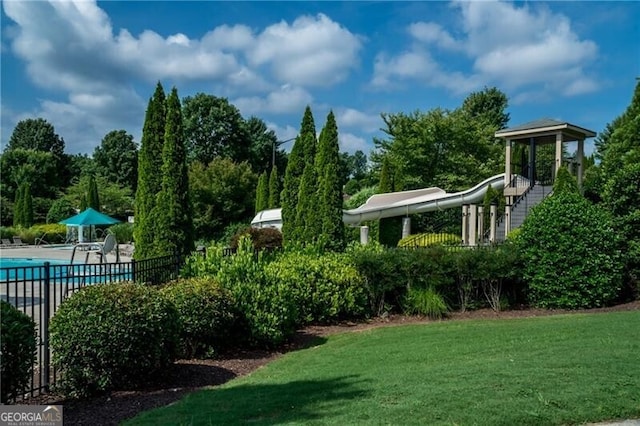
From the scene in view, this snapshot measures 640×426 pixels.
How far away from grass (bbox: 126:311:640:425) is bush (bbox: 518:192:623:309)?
11.0ft

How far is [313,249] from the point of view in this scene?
11.9 m

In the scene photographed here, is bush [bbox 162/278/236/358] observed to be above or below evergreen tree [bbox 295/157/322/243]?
below

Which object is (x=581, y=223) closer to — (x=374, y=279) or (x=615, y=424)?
(x=374, y=279)

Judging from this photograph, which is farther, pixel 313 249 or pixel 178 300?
pixel 313 249

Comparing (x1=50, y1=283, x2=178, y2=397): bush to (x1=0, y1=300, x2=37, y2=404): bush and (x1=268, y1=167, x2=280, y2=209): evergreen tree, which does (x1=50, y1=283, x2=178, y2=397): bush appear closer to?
(x1=0, y1=300, x2=37, y2=404): bush

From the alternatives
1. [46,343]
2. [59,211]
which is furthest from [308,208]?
[59,211]

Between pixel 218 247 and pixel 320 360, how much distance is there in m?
3.05

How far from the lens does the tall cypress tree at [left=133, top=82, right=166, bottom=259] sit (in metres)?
12.4

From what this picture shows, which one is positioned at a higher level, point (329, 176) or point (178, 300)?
point (329, 176)

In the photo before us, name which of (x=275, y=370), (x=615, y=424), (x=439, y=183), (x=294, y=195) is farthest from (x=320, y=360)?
(x=439, y=183)

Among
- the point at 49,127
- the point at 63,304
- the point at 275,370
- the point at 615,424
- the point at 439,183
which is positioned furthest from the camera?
the point at 49,127

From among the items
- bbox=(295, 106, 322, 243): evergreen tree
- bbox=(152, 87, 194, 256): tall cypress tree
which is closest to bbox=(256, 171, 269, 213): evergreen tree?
bbox=(295, 106, 322, 243): evergreen tree

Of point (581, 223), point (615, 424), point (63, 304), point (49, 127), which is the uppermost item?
point (49, 127)

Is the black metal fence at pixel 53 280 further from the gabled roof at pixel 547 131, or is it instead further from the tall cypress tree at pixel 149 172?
the gabled roof at pixel 547 131
